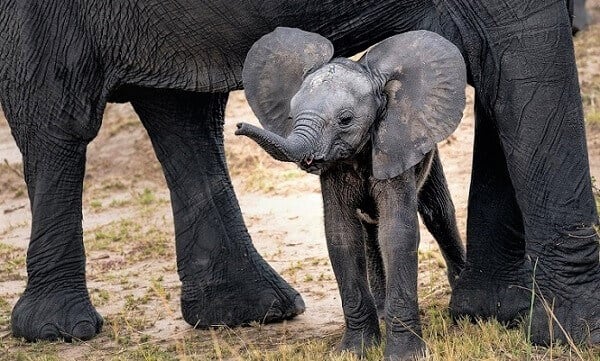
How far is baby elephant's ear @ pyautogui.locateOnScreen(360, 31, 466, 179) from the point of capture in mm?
5086

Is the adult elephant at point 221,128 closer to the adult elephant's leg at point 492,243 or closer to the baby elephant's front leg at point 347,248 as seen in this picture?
the adult elephant's leg at point 492,243

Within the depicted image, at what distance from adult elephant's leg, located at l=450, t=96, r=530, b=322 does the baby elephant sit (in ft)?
1.43

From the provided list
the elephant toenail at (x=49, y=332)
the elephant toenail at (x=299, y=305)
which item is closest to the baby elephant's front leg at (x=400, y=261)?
the elephant toenail at (x=299, y=305)

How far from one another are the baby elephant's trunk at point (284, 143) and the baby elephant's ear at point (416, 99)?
0.38 meters

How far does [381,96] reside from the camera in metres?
5.15

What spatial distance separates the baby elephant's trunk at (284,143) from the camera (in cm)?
448

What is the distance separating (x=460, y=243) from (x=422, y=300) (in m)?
0.31

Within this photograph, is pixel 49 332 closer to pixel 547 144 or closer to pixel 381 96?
pixel 381 96

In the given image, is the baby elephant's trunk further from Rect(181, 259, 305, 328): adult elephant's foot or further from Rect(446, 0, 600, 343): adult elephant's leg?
Rect(181, 259, 305, 328): adult elephant's foot

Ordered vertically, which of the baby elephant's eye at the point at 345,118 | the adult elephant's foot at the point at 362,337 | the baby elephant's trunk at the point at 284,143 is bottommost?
the adult elephant's foot at the point at 362,337

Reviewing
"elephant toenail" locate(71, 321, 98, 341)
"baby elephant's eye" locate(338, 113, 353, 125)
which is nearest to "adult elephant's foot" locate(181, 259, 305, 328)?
"elephant toenail" locate(71, 321, 98, 341)

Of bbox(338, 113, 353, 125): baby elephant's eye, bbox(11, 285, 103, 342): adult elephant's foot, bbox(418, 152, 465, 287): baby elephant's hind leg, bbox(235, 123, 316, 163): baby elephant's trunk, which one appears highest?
bbox(338, 113, 353, 125): baby elephant's eye

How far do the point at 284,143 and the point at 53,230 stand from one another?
6.65ft

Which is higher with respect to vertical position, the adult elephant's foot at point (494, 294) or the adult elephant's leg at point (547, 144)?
the adult elephant's leg at point (547, 144)
